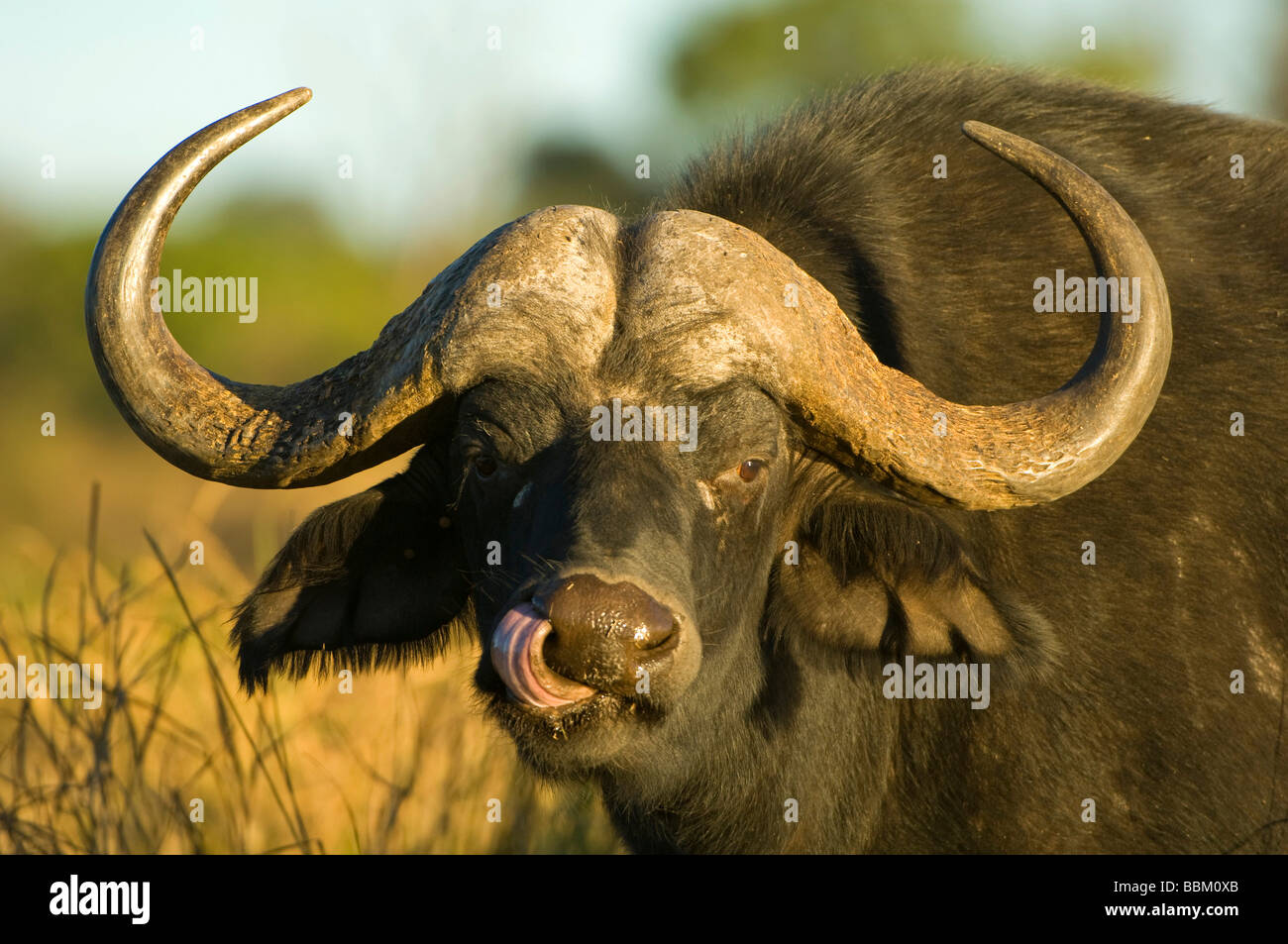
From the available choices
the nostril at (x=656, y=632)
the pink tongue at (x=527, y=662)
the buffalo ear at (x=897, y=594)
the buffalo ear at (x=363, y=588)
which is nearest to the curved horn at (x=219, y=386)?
the buffalo ear at (x=363, y=588)

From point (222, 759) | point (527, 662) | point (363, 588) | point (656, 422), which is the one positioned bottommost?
point (222, 759)

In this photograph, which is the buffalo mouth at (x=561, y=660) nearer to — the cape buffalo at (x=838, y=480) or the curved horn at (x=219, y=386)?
the cape buffalo at (x=838, y=480)

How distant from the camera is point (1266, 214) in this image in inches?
174

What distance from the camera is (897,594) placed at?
3939mm

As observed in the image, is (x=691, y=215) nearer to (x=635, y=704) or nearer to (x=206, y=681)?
(x=635, y=704)

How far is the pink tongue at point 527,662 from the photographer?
3.07 metres

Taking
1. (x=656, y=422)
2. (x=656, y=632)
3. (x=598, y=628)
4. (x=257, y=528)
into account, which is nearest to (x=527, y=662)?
(x=598, y=628)

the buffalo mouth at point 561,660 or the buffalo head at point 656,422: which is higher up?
the buffalo head at point 656,422

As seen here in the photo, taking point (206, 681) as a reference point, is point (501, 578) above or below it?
above

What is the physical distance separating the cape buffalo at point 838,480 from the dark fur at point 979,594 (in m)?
0.01

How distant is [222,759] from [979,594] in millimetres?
3301

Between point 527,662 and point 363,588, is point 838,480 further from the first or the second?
point 363,588

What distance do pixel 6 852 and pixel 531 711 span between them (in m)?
2.64
